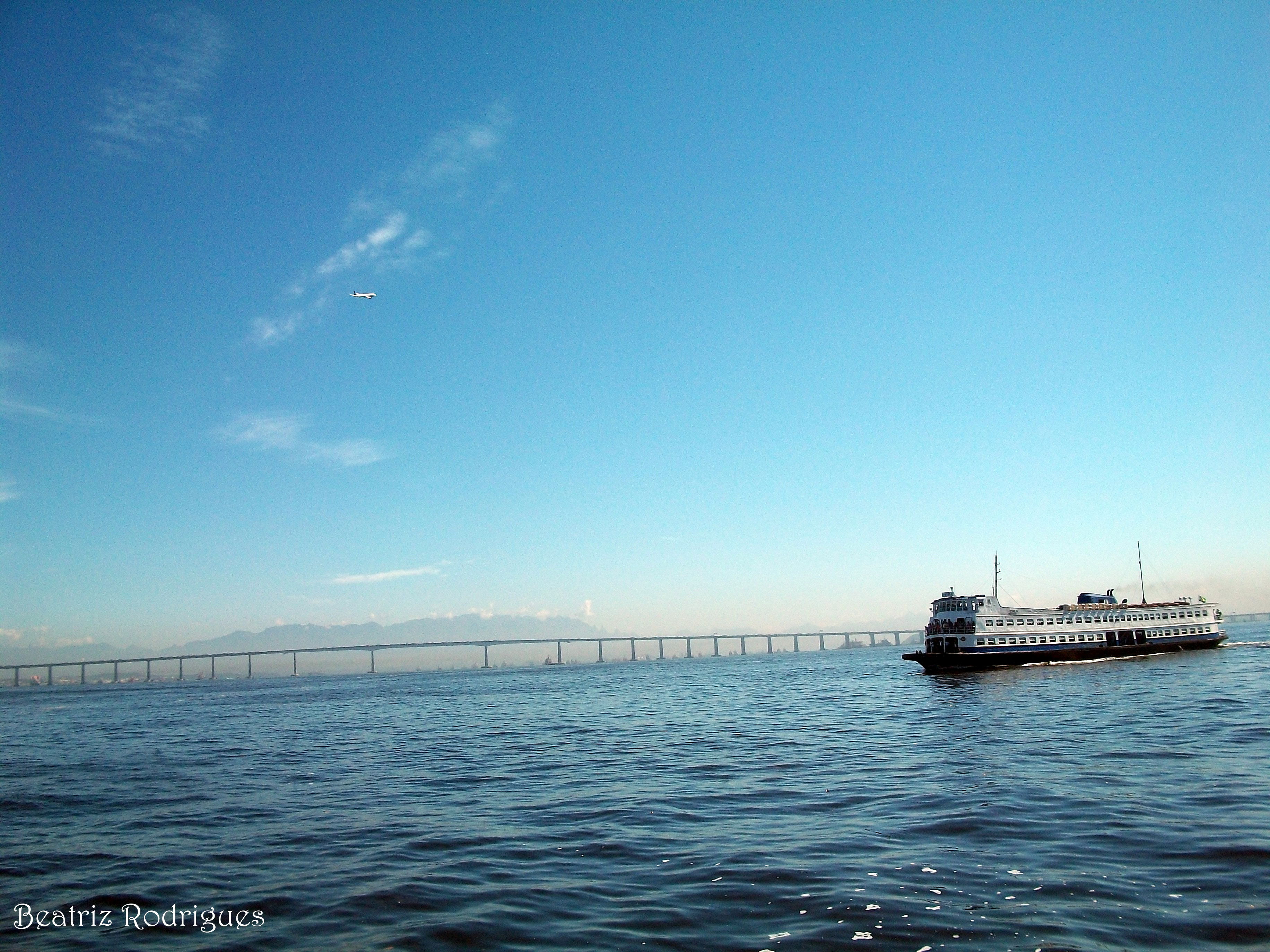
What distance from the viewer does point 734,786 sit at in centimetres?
2361

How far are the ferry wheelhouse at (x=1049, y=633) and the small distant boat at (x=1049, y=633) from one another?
0.27 ft

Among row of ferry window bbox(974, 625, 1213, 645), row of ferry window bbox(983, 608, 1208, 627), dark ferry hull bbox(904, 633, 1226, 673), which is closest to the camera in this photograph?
Answer: dark ferry hull bbox(904, 633, 1226, 673)

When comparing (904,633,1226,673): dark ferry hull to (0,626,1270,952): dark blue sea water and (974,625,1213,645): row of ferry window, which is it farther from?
(0,626,1270,952): dark blue sea water

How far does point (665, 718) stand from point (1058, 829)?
1415 inches

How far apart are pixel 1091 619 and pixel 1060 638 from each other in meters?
6.01

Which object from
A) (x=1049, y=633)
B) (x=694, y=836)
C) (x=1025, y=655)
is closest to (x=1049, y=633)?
(x=1049, y=633)

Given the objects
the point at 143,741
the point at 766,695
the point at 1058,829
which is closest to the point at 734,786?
the point at 1058,829

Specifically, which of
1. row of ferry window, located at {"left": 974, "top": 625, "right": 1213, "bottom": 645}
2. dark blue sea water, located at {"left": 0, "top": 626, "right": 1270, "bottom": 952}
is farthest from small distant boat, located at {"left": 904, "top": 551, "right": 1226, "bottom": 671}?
dark blue sea water, located at {"left": 0, "top": 626, "right": 1270, "bottom": 952}

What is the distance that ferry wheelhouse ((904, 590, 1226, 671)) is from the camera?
80688mm

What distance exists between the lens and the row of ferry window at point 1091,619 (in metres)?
81.8

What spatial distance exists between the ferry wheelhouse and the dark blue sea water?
122ft

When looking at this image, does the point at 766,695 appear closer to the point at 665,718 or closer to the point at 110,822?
the point at 665,718

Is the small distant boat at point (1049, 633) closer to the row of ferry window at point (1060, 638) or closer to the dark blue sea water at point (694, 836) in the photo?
the row of ferry window at point (1060, 638)

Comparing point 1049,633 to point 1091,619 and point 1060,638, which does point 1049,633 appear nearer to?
point 1060,638
